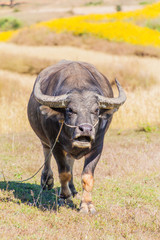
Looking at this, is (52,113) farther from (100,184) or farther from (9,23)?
(9,23)

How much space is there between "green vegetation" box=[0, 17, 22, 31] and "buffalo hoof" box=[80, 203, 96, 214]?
132ft

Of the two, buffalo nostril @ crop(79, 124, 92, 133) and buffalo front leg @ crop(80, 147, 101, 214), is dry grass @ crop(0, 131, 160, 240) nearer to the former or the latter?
buffalo front leg @ crop(80, 147, 101, 214)

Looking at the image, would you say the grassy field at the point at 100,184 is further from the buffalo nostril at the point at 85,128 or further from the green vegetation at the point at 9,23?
the green vegetation at the point at 9,23

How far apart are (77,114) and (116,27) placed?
30803 mm

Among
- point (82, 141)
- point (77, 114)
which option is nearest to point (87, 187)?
point (82, 141)

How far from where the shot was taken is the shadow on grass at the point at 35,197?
613 centimetres

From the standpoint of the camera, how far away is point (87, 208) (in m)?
5.91

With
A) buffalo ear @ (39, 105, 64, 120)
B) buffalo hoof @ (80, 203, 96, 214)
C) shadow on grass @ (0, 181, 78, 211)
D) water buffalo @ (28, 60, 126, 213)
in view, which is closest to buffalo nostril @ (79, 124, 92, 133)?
water buffalo @ (28, 60, 126, 213)

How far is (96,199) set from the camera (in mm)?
6680

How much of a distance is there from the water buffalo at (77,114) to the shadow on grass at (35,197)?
0.73ft

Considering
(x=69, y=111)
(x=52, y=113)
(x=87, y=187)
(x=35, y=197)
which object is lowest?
(x=35, y=197)

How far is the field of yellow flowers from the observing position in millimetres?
32781

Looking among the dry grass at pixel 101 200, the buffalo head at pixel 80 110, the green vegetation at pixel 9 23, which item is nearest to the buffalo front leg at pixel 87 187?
the dry grass at pixel 101 200

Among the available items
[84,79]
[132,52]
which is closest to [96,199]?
[84,79]
